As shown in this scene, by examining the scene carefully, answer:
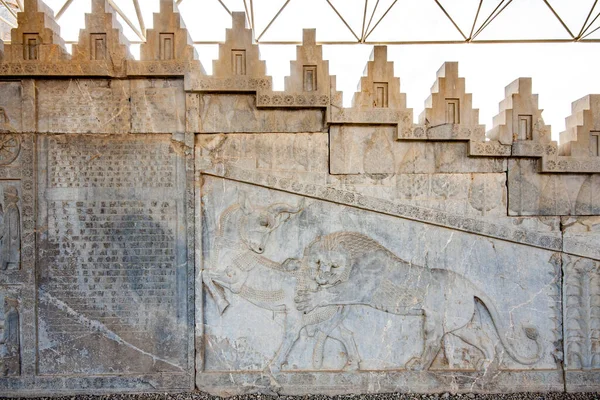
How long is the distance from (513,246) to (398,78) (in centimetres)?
294

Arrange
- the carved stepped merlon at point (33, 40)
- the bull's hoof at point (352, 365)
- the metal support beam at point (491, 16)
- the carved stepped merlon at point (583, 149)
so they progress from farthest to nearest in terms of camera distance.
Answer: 1. the metal support beam at point (491, 16)
2. the bull's hoof at point (352, 365)
3. the carved stepped merlon at point (583, 149)
4. the carved stepped merlon at point (33, 40)

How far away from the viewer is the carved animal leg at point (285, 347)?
494 centimetres

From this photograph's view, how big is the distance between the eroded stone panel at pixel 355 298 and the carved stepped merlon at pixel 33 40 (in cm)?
281

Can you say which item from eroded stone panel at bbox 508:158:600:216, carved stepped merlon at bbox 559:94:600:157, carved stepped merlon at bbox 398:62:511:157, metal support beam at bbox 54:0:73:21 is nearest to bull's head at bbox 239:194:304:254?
carved stepped merlon at bbox 398:62:511:157

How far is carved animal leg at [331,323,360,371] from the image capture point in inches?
195

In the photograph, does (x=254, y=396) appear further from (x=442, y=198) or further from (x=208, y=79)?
(x=208, y=79)

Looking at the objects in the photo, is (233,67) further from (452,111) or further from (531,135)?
(531,135)

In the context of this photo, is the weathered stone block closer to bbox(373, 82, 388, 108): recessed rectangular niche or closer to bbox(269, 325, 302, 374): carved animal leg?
bbox(269, 325, 302, 374): carved animal leg

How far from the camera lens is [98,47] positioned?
16.0ft

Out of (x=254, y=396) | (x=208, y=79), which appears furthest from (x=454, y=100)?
(x=254, y=396)

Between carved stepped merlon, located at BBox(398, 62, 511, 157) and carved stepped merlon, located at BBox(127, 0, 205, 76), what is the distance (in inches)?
127

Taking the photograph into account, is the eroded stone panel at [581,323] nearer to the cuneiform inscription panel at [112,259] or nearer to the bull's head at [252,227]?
the bull's head at [252,227]

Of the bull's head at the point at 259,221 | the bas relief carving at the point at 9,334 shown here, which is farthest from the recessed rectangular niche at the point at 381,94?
the bas relief carving at the point at 9,334

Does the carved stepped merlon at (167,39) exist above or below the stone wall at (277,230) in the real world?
above
